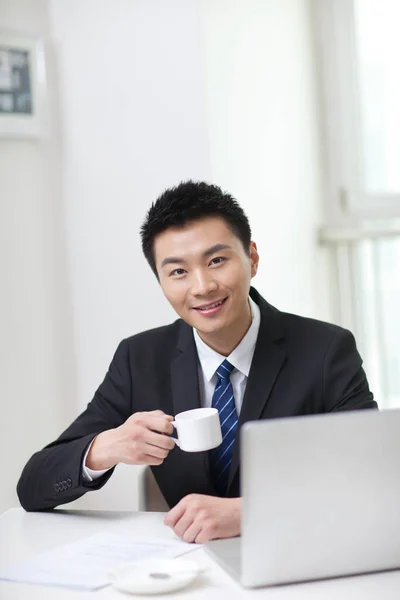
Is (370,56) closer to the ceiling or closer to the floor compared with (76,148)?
closer to the ceiling

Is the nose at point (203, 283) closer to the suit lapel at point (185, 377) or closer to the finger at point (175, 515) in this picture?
the suit lapel at point (185, 377)

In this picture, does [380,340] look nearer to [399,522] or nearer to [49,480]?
[49,480]

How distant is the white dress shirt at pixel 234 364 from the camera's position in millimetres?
2014

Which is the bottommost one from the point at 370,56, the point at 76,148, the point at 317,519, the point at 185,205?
the point at 317,519

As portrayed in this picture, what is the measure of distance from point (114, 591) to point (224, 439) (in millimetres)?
653

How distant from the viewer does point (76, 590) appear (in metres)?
1.36

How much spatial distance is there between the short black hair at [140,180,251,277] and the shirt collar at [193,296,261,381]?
0.20 meters

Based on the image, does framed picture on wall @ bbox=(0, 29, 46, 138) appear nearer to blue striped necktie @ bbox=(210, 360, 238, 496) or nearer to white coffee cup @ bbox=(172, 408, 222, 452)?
blue striped necktie @ bbox=(210, 360, 238, 496)

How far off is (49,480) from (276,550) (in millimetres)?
752

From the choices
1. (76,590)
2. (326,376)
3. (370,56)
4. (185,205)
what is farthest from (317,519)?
(370,56)

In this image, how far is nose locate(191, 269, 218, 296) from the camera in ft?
6.31

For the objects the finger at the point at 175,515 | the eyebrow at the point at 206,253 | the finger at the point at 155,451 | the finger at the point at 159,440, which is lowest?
the finger at the point at 175,515

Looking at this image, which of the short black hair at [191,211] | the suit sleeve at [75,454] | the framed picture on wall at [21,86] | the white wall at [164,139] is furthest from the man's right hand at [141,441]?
the framed picture on wall at [21,86]

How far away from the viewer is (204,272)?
195 centimetres
